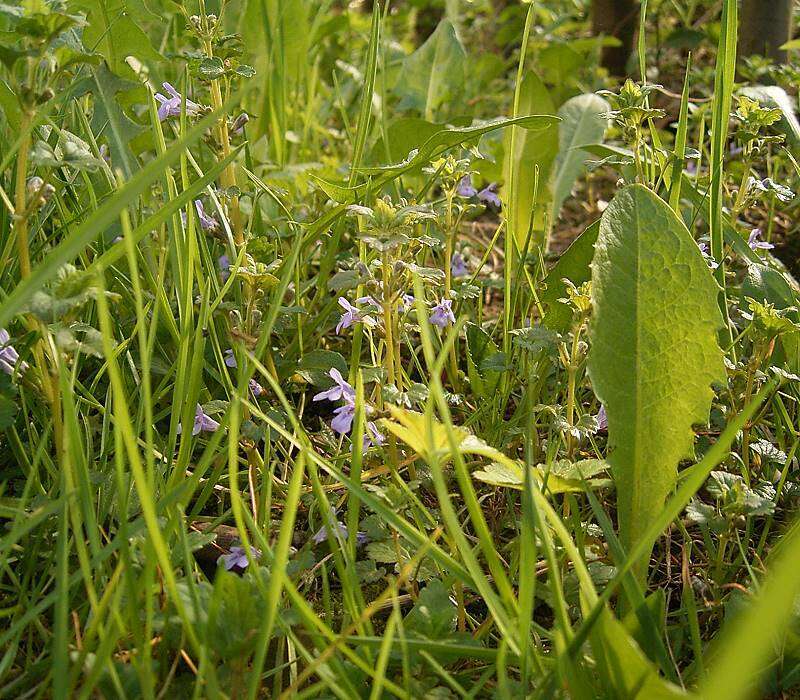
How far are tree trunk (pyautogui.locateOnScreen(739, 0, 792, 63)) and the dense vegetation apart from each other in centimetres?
76

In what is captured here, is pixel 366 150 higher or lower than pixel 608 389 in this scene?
higher

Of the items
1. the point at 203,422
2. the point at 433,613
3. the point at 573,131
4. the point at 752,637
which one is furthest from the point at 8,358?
the point at 573,131

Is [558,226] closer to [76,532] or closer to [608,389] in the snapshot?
[608,389]

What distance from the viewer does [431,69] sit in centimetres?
247

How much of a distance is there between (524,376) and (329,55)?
7.72 feet

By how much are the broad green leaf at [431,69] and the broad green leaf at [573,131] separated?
1.77ft

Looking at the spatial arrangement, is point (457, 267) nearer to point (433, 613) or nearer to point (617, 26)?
point (433, 613)

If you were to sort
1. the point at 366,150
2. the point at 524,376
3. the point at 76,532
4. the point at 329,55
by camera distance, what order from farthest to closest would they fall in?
the point at 329,55, the point at 366,150, the point at 524,376, the point at 76,532

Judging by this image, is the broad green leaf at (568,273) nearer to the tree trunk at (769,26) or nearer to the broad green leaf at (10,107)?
the broad green leaf at (10,107)

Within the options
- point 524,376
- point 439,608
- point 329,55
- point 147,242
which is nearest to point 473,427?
point 524,376

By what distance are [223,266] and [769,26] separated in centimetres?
175

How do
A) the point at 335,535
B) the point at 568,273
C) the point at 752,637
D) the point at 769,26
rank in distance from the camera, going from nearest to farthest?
the point at 752,637 < the point at 335,535 < the point at 568,273 < the point at 769,26

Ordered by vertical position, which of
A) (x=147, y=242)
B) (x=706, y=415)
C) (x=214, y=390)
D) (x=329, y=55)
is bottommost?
(x=214, y=390)

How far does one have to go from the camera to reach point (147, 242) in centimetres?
143
